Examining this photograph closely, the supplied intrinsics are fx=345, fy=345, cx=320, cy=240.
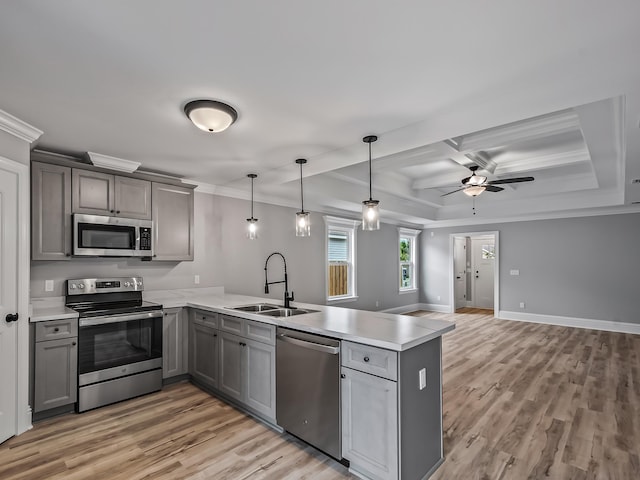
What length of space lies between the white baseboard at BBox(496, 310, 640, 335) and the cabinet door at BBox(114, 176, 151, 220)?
7.60 m

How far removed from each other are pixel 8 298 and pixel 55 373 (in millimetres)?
768

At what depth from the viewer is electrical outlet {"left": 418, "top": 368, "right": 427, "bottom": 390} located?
2121mm

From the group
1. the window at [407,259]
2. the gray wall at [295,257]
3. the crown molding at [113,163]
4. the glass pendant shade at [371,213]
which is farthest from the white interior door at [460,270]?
the crown molding at [113,163]

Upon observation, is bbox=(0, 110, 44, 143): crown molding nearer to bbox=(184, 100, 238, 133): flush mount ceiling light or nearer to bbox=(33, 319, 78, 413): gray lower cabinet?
bbox=(184, 100, 238, 133): flush mount ceiling light

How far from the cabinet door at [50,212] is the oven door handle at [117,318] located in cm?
66

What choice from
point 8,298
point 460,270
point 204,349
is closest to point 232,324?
point 204,349

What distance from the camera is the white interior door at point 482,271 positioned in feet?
32.0

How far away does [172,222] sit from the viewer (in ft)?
13.2

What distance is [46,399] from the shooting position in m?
2.90

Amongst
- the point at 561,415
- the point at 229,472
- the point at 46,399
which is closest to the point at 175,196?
the point at 46,399

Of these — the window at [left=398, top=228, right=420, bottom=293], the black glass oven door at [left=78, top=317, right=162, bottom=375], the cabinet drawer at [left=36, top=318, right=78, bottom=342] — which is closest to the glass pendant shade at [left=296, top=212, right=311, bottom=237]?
the black glass oven door at [left=78, top=317, right=162, bottom=375]

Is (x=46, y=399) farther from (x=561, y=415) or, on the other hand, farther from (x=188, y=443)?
(x=561, y=415)

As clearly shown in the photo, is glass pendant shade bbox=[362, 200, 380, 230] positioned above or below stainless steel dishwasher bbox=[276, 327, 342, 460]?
above

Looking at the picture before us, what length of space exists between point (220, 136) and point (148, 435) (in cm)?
247
